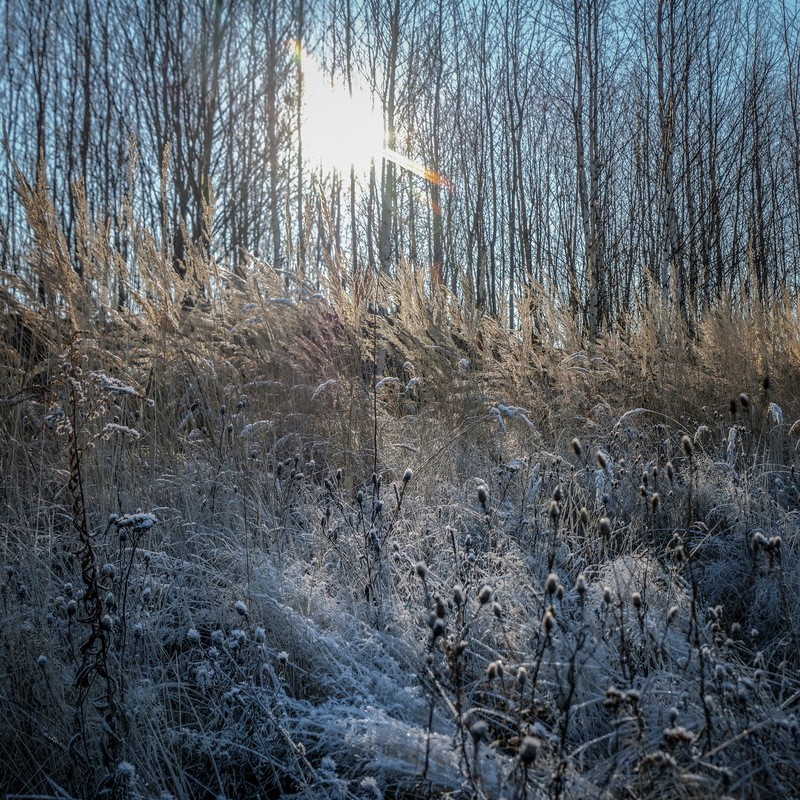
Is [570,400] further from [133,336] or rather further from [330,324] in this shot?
[133,336]

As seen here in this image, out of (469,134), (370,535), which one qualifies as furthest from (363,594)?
(469,134)

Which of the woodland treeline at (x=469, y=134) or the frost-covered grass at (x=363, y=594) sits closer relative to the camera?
the frost-covered grass at (x=363, y=594)

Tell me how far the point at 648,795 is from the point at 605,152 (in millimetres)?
11813

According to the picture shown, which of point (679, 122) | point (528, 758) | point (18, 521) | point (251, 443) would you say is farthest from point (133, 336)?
point (679, 122)

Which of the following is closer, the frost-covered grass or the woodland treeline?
the frost-covered grass

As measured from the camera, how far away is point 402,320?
13.4ft

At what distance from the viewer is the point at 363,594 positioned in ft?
6.23

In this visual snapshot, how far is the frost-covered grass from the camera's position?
3.97ft

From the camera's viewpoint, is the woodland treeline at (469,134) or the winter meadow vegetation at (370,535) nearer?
the winter meadow vegetation at (370,535)

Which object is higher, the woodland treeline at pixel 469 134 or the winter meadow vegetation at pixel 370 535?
the woodland treeline at pixel 469 134

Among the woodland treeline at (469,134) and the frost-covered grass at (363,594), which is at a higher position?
the woodland treeline at (469,134)

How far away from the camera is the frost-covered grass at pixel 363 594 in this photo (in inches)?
47.6

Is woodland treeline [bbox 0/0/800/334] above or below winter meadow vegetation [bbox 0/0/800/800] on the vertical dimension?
above

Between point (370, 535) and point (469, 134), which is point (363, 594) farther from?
point (469, 134)
